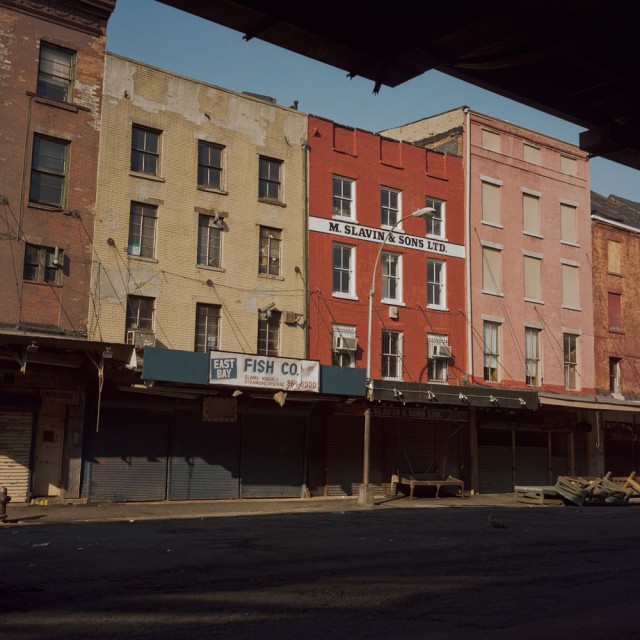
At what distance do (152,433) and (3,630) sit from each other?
20.7 meters

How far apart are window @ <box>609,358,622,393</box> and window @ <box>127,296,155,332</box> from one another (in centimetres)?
2546

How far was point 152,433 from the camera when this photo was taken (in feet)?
90.1

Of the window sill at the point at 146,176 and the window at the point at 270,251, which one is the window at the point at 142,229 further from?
the window at the point at 270,251

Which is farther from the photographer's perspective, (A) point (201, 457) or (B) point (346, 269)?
(B) point (346, 269)

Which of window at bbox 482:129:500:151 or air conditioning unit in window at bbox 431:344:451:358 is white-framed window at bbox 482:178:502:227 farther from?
air conditioning unit in window at bbox 431:344:451:358

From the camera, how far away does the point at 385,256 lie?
33594 mm

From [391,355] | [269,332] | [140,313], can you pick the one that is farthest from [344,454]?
[140,313]

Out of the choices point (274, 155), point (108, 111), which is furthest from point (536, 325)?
point (108, 111)

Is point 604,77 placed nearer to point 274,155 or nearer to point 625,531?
point 625,531

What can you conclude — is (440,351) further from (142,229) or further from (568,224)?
A: (142,229)

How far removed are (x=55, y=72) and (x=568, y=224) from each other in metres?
26.1

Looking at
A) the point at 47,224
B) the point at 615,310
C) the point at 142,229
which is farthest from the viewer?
the point at 615,310

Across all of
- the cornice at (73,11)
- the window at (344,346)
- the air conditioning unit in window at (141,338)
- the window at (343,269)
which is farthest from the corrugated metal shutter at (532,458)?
the cornice at (73,11)

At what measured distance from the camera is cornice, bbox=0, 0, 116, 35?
1018 inches
